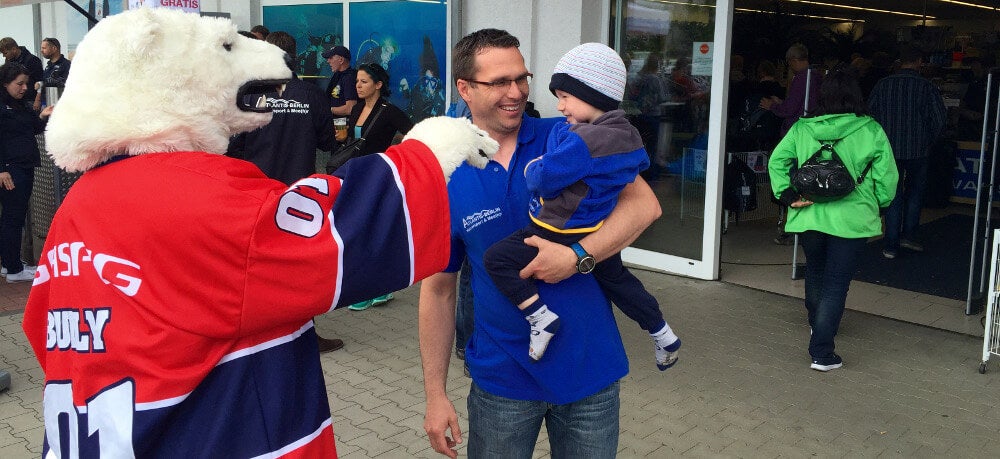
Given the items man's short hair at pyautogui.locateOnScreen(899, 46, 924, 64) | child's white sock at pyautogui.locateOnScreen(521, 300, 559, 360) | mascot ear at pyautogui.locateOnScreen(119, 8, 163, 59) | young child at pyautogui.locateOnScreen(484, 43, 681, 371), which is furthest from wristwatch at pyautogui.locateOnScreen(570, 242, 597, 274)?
man's short hair at pyautogui.locateOnScreen(899, 46, 924, 64)

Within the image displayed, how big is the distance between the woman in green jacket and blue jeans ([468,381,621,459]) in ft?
11.2

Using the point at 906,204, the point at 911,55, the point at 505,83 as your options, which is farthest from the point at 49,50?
the point at 505,83

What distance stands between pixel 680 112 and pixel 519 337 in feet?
19.6

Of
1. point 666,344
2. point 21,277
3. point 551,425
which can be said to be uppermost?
point 666,344

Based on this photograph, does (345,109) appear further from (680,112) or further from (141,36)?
(141,36)

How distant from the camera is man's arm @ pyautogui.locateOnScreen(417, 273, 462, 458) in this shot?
108 inches

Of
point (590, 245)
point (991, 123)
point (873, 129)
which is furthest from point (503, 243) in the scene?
point (991, 123)

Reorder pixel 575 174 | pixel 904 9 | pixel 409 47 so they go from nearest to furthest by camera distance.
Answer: pixel 575 174 < pixel 409 47 < pixel 904 9

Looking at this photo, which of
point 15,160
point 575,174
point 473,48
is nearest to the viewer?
point 575,174

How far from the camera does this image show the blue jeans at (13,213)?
27.6ft

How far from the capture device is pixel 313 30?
12219 mm

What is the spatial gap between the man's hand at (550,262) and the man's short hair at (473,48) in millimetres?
682

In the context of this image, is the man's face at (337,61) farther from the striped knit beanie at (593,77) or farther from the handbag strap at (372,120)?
the striped knit beanie at (593,77)

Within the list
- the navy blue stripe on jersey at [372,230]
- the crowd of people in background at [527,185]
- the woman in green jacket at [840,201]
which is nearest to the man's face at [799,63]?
the crowd of people in background at [527,185]
